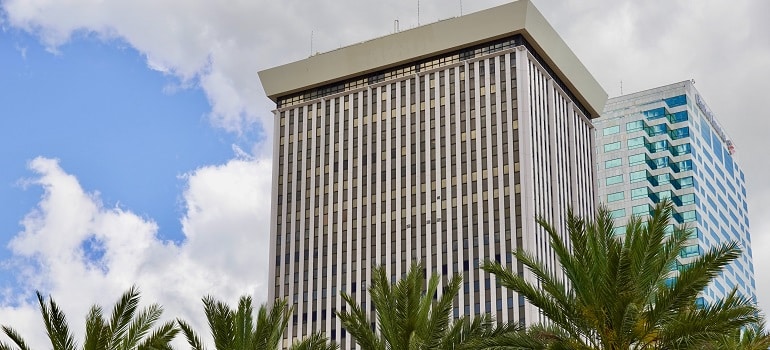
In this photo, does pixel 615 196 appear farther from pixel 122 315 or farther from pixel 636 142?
pixel 122 315

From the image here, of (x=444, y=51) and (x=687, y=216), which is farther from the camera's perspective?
(x=687, y=216)

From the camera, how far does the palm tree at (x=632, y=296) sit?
113ft

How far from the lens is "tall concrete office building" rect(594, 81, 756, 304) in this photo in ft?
457

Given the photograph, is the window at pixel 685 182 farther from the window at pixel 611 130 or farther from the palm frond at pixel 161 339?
the palm frond at pixel 161 339

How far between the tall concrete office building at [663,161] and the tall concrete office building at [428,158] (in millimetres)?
24734

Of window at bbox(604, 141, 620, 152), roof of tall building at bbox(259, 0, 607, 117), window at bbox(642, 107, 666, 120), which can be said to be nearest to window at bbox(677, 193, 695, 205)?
window at bbox(604, 141, 620, 152)

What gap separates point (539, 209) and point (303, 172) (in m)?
23.5

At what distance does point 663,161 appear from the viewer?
14200 cm

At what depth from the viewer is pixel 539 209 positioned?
101500 mm

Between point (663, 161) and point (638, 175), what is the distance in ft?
13.1

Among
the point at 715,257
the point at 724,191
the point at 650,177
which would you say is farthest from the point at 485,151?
the point at 715,257

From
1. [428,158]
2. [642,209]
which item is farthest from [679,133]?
[428,158]

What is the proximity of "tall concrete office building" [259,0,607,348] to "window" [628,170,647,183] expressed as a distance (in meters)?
24.5

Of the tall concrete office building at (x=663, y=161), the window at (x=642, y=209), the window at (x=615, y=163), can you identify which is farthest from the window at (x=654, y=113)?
the window at (x=642, y=209)
